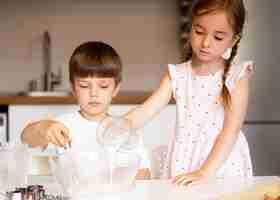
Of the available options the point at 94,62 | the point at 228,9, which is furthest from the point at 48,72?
the point at 228,9

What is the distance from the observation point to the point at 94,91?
1.28m

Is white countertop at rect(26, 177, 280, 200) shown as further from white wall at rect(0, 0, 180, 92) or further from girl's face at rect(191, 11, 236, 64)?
white wall at rect(0, 0, 180, 92)

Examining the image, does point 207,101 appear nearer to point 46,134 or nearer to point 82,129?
point 82,129

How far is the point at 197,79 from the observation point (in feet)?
4.81

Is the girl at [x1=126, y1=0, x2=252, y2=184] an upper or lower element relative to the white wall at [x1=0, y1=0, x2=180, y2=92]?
lower

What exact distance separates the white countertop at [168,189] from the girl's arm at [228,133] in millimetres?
87

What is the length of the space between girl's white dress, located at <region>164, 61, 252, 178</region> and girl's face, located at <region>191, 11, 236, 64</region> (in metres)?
0.16

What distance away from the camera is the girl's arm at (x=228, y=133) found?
4.01 feet

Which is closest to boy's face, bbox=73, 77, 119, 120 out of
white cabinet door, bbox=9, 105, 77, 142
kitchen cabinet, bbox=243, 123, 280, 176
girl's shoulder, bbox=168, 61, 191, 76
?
girl's shoulder, bbox=168, 61, 191, 76

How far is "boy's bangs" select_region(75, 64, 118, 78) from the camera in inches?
49.8

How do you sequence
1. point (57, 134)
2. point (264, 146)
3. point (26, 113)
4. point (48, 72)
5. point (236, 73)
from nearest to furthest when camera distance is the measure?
point (57, 134) < point (236, 73) < point (26, 113) < point (264, 146) < point (48, 72)

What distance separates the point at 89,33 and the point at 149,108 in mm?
1631

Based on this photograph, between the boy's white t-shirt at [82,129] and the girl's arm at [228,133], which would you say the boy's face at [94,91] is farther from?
the girl's arm at [228,133]

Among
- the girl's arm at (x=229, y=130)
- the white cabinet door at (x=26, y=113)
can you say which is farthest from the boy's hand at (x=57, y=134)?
the white cabinet door at (x=26, y=113)
